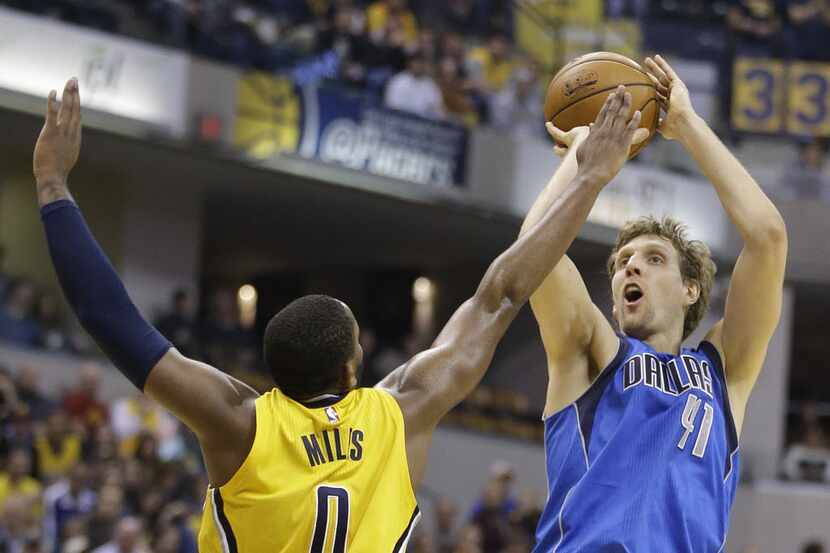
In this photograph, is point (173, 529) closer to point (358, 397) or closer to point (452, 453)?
point (358, 397)

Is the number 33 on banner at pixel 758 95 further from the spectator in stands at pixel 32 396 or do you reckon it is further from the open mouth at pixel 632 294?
the open mouth at pixel 632 294

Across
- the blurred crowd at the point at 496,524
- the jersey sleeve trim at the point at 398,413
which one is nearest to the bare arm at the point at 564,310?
the jersey sleeve trim at the point at 398,413

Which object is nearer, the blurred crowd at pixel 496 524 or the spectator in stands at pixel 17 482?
the spectator in stands at pixel 17 482

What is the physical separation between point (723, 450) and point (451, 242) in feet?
48.8

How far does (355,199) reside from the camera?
53.4 feet

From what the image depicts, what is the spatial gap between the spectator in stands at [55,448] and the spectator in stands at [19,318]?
250 cm

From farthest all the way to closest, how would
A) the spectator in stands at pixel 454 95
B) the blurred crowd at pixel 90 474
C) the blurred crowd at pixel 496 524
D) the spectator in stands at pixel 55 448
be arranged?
1. the spectator in stands at pixel 454 95
2. the blurred crowd at pixel 496 524
3. the spectator in stands at pixel 55 448
4. the blurred crowd at pixel 90 474

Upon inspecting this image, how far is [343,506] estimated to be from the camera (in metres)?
3.16

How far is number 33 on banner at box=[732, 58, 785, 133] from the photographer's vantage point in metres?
18.7

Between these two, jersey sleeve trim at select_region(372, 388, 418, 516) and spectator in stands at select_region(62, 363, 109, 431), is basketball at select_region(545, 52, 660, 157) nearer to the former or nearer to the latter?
jersey sleeve trim at select_region(372, 388, 418, 516)

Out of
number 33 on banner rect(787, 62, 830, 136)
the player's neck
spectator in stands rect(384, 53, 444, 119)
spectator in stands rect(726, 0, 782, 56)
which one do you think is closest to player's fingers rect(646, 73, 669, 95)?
the player's neck

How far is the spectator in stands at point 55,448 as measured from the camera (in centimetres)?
1100

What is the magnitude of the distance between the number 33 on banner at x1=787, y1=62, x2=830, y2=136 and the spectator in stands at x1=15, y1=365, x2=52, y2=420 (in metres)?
10.5

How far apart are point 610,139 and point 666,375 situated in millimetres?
767
